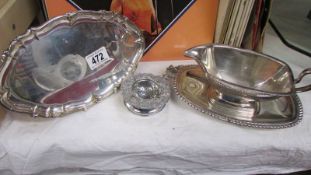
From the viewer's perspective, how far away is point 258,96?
0.41 metres

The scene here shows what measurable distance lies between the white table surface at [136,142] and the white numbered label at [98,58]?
0.07m

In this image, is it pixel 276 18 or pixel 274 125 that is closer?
pixel 274 125

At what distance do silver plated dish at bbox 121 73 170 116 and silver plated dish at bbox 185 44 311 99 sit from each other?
0.07 meters

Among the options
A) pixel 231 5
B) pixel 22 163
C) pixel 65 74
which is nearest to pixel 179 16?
pixel 231 5

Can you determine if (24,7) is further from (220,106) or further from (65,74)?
(220,106)

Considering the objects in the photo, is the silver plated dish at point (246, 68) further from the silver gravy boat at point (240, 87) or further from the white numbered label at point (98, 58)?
the white numbered label at point (98, 58)

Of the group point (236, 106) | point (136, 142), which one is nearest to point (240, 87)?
point (236, 106)

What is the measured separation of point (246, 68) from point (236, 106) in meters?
0.07

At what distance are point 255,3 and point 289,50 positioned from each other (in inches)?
6.8

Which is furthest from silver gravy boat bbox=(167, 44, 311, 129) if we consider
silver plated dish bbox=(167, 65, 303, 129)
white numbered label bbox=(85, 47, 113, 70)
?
white numbered label bbox=(85, 47, 113, 70)

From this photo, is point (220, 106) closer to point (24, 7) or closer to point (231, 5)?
point (231, 5)

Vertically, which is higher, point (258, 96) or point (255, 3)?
point (255, 3)

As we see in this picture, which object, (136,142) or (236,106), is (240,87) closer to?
(236,106)

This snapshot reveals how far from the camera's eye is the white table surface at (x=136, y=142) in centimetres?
39
